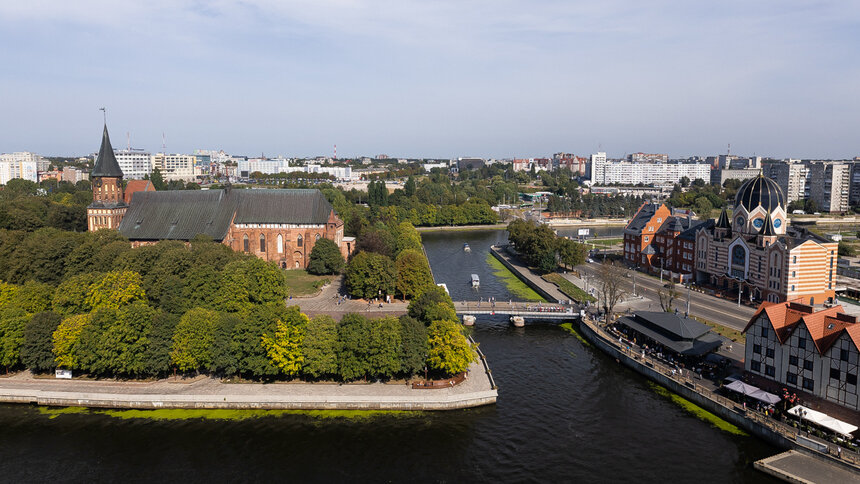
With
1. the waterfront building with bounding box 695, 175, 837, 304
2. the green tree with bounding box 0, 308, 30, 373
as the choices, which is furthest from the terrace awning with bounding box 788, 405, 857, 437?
the green tree with bounding box 0, 308, 30, 373

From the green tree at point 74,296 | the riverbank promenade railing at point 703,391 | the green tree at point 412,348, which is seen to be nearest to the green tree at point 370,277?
the green tree at point 412,348

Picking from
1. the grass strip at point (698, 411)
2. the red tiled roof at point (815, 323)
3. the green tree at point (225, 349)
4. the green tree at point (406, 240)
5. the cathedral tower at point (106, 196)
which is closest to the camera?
the red tiled roof at point (815, 323)

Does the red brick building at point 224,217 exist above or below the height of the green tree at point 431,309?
above

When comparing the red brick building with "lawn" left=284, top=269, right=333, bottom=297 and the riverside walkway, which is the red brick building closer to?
"lawn" left=284, top=269, right=333, bottom=297

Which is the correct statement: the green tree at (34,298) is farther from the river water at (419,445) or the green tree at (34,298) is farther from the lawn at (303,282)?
the lawn at (303,282)

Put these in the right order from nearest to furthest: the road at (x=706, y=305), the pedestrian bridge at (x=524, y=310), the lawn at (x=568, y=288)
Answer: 1. the road at (x=706, y=305)
2. the pedestrian bridge at (x=524, y=310)
3. the lawn at (x=568, y=288)

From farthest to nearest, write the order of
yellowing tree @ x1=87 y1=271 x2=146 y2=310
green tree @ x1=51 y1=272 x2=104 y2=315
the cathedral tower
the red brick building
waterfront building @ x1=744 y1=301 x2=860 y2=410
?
1. the red brick building
2. the cathedral tower
3. yellowing tree @ x1=87 y1=271 x2=146 y2=310
4. green tree @ x1=51 y1=272 x2=104 y2=315
5. waterfront building @ x1=744 y1=301 x2=860 y2=410

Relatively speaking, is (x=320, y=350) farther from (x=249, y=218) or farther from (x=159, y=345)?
(x=249, y=218)
